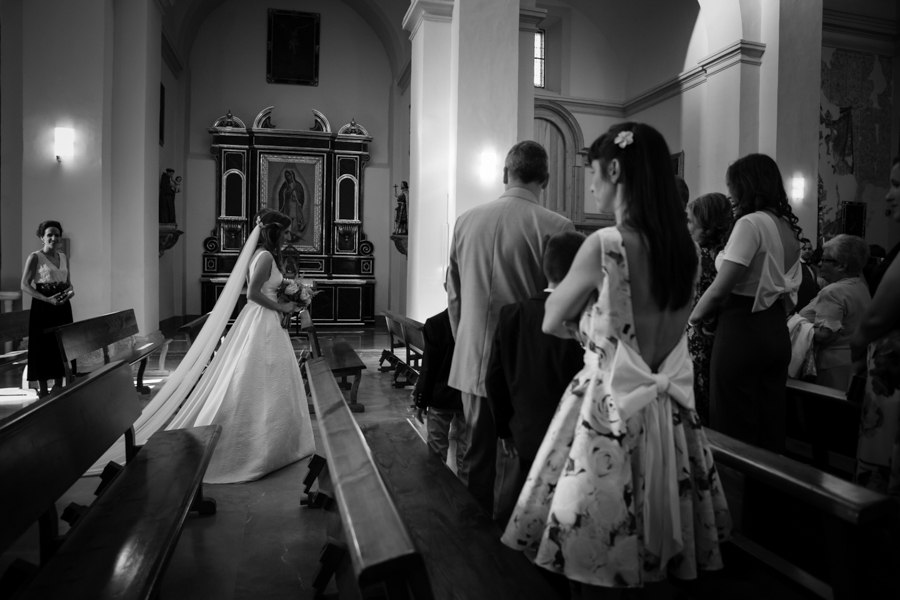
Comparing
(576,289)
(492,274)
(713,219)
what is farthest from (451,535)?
(713,219)

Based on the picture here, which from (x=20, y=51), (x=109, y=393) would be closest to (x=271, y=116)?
(x=20, y=51)

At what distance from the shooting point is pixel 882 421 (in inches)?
82.9

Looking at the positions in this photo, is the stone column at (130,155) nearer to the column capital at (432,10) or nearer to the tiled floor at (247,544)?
the column capital at (432,10)

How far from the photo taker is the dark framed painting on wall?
14.7 meters

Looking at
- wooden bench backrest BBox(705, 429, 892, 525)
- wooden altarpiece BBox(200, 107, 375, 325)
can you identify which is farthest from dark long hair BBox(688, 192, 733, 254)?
wooden altarpiece BBox(200, 107, 375, 325)

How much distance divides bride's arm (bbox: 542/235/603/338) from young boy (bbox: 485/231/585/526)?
42 centimetres

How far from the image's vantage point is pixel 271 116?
1466 cm

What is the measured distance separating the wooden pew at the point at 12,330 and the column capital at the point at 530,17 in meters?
7.08

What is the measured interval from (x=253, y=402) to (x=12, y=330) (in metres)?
3.99

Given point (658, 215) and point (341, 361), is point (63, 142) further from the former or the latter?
point (658, 215)

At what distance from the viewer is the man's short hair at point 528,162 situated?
2.94 m

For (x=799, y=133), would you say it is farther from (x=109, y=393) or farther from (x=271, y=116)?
(x=271, y=116)

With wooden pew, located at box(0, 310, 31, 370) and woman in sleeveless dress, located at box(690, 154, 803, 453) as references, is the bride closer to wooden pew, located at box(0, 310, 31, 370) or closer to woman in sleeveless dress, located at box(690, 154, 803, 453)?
woman in sleeveless dress, located at box(690, 154, 803, 453)

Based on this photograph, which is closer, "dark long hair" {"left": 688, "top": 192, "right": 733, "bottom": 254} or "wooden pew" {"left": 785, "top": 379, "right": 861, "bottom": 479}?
"wooden pew" {"left": 785, "top": 379, "right": 861, "bottom": 479}
